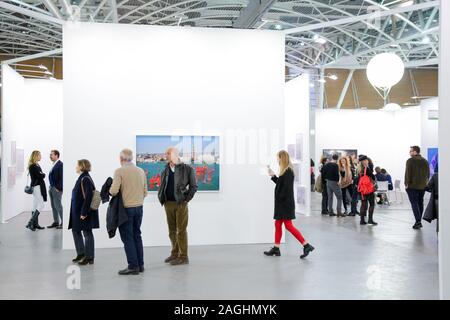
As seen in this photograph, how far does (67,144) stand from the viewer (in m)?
8.41

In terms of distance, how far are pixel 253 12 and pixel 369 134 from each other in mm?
14926

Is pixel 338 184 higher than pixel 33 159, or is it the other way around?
pixel 33 159

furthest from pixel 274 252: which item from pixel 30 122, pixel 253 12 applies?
pixel 30 122

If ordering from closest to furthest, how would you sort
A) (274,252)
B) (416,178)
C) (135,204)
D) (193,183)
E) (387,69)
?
(135,204) < (193,183) < (387,69) < (274,252) < (416,178)

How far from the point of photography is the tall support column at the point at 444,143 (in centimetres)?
321

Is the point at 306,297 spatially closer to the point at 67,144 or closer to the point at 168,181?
the point at 168,181

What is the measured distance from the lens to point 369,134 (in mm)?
23859

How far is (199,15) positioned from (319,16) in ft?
17.9

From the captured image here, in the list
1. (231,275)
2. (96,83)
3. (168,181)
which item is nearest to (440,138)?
(231,275)

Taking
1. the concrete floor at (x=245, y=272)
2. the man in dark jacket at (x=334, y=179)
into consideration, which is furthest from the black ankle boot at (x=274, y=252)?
the man in dark jacket at (x=334, y=179)

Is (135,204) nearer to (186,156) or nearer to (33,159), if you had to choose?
(186,156)

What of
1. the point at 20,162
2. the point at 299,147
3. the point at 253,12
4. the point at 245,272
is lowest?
the point at 245,272

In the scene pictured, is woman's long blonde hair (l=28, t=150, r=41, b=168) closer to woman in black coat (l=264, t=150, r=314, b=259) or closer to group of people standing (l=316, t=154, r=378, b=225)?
woman in black coat (l=264, t=150, r=314, b=259)

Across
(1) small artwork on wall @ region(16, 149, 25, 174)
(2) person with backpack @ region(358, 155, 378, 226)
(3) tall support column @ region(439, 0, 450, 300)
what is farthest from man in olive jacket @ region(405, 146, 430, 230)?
(1) small artwork on wall @ region(16, 149, 25, 174)
